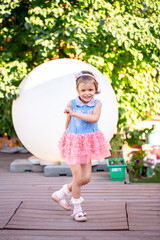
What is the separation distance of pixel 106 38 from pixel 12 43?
1.59m

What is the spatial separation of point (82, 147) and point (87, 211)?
629 mm

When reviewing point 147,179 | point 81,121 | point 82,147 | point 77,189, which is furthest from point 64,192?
point 147,179

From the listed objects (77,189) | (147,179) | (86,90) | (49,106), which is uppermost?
(86,90)

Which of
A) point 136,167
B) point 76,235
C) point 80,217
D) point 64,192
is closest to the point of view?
point 76,235

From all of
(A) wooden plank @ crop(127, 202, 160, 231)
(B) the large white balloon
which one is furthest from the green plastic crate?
(A) wooden plank @ crop(127, 202, 160, 231)

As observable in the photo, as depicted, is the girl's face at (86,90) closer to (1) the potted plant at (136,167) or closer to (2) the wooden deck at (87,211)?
(2) the wooden deck at (87,211)

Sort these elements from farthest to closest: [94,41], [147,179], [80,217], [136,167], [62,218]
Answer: [94,41] → [136,167] → [147,179] → [62,218] → [80,217]

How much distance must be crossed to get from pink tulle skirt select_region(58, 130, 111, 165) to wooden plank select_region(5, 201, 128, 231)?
1.57 feet

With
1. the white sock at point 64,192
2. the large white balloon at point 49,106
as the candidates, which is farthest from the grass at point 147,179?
the white sock at point 64,192

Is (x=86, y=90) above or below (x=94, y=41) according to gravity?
below

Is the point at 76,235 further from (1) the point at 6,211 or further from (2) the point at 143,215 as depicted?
(1) the point at 6,211

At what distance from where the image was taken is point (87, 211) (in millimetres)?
3105

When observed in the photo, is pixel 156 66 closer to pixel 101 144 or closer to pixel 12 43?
pixel 12 43

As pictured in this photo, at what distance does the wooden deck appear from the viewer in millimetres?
2594
